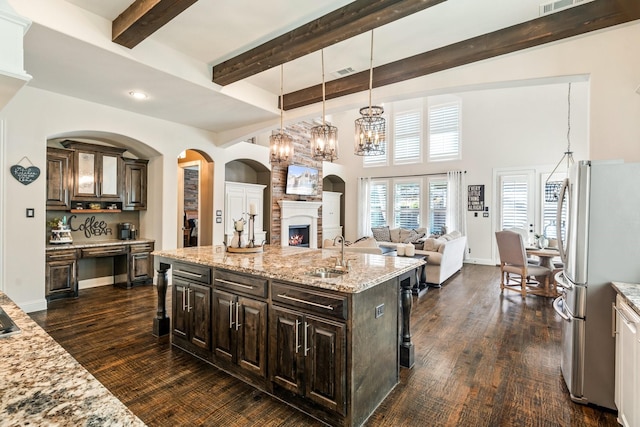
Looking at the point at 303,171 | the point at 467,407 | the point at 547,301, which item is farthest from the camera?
the point at 303,171

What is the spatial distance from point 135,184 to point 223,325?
4082 millimetres

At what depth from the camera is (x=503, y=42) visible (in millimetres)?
3049

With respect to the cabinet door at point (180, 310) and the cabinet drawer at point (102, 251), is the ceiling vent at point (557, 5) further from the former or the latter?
the cabinet drawer at point (102, 251)

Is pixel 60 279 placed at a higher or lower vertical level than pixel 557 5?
lower

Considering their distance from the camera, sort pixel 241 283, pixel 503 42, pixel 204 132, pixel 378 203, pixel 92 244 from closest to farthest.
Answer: pixel 241 283, pixel 503 42, pixel 92 244, pixel 204 132, pixel 378 203

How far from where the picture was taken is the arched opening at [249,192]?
686cm

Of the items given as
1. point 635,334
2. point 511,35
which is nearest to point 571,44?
point 511,35

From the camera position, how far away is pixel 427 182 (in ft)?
29.8

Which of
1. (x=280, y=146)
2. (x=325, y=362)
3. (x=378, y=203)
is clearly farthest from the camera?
(x=378, y=203)

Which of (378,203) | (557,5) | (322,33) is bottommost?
(378,203)

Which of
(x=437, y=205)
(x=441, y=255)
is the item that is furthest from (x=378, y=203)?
(x=441, y=255)

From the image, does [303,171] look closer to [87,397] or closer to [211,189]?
[211,189]

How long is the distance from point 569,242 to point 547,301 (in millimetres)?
3181

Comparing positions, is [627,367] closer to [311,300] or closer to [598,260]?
[598,260]
